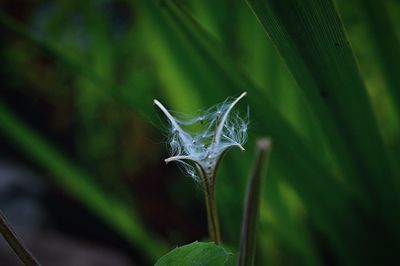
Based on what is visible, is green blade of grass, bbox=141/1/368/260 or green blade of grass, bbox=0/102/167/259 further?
green blade of grass, bbox=0/102/167/259

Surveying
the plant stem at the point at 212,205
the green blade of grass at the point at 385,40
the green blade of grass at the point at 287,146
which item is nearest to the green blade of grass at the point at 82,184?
the green blade of grass at the point at 287,146

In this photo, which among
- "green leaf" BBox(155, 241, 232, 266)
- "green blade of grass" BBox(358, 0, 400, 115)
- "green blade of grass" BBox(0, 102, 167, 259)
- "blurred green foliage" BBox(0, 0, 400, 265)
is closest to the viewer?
"green leaf" BBox(155, 241, 232, 266)

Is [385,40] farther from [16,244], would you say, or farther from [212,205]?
[16,244]

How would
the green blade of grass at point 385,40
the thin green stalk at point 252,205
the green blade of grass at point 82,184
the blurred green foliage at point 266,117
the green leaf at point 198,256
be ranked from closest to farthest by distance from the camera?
the thin green stalk at point 252,205
the green leaf at point 198,256
the blurred green foliage at point 266,117
the green blade of grass at point 385,40
the green blade of grass at point 82,184

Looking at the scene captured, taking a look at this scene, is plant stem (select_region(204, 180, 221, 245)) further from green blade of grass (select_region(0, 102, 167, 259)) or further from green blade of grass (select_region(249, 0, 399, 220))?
green blade of grass (select_region(0, 102, 167, 259))

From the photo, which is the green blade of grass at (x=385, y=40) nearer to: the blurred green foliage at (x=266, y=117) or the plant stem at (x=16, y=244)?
the blurred green foliage at (x=266, y=117)

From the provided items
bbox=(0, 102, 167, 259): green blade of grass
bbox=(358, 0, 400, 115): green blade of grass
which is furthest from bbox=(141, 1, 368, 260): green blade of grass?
bbox=(0, 102, 167, 259): green blade of grass

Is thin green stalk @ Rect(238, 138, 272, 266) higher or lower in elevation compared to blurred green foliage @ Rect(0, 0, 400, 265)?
higher

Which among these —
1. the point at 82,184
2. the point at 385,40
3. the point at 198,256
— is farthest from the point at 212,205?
the point at 82,184
